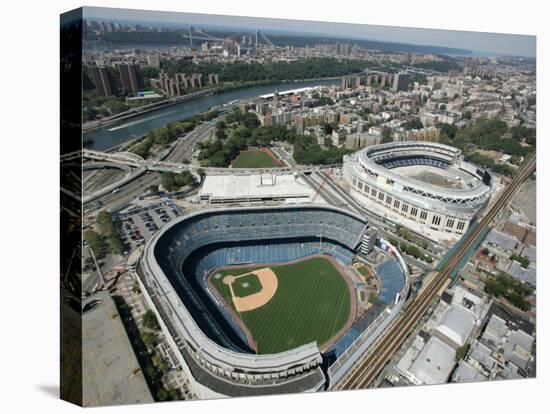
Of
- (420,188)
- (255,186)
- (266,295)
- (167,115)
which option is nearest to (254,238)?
(266,295)

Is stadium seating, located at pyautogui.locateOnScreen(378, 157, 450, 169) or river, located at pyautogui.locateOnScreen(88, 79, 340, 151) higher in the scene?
river, located at pyautogui.locateOnScreen(88, 79, 340, 151)

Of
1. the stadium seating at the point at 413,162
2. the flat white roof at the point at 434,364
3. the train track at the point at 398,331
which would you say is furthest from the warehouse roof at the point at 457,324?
the stadium seating at the point at 413,162

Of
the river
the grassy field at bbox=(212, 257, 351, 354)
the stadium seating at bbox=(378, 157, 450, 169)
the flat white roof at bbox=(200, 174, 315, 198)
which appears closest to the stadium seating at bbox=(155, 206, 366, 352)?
the grassy field at bbox=(212, 257, 351, 354)

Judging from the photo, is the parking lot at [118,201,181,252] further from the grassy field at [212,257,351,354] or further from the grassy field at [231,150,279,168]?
the grassy field at [231,150,279,168]

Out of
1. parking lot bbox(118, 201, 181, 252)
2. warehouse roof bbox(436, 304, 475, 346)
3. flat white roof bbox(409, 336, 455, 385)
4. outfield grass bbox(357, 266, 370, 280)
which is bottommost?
outfield grass bbox(357, 266, 370, 280)

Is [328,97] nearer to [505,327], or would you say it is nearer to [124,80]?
[124,80]

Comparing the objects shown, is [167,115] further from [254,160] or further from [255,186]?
[255,186]
